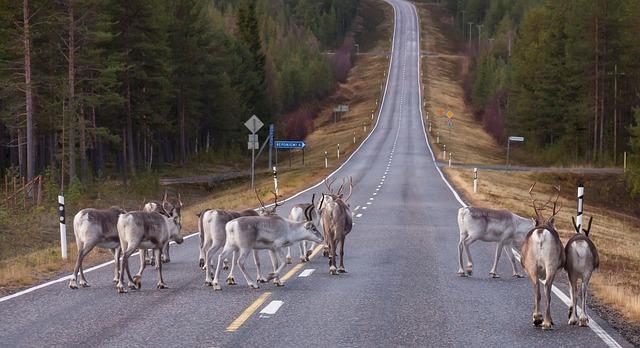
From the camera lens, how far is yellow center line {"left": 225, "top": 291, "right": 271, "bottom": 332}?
10.7 meters

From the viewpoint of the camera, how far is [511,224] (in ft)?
54.2

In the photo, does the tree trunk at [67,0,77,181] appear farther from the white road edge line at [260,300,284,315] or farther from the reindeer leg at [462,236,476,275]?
the white road edge line at [260,300,284,315]

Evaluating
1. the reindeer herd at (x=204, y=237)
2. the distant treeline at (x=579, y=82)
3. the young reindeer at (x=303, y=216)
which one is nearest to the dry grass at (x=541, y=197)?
the reindeer herd at (x=204, y=237)

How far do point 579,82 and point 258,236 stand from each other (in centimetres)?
6141

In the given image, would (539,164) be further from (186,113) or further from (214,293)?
(214,293)

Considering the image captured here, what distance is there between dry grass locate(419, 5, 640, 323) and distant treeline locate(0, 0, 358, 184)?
68.8 feet

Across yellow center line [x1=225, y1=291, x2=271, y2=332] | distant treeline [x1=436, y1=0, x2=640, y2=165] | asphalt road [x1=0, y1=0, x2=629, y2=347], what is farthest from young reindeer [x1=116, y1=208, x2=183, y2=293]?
distant treeline [x1=436, y1=0, x2=640, y2=165]

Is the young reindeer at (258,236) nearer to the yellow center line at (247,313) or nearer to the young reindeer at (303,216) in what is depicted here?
the yellow center line at (247,313)

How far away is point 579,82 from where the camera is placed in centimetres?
7062

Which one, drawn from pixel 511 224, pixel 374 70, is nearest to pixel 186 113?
pixel 511 224

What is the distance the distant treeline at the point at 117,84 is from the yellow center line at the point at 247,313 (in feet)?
97.0

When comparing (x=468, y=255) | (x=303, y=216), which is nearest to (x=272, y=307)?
(x=468, y=255)

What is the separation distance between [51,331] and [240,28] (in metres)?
91.9

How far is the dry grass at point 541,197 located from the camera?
49.4ft
